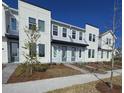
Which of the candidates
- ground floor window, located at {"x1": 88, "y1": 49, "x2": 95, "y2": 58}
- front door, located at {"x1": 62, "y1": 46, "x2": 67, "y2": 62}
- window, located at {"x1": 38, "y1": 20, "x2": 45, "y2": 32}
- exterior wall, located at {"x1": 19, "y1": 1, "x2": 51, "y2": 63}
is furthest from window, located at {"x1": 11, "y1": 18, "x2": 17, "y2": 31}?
ground floor window, located at {"x1": 88, "y1": 49, "x2": 95, "y2": 58}

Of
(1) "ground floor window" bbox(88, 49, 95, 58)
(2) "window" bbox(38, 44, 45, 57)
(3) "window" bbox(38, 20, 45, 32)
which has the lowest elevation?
(1) "ground floor window" bbox(88, 49, 95, 58)

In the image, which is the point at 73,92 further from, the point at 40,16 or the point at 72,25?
the point at 72,25

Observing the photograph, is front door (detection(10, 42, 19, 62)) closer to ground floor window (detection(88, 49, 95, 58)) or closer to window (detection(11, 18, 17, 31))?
window (detection(11, 18, 17, 31))

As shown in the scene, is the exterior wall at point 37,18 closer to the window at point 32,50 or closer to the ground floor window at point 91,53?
the window at point 32,50

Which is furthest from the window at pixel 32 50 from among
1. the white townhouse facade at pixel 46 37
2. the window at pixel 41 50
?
the window at pixel 41 50

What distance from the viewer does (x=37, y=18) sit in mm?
15984

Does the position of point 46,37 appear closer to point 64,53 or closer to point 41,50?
point 41,50

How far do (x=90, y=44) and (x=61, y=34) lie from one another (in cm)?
671

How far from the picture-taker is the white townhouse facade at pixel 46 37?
1461 cm

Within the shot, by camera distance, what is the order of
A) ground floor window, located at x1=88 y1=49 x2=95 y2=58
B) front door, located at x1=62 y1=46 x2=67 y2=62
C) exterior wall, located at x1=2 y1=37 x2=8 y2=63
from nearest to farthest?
exterior wall, located at x1=2 y1=37 x2=8 y2=63 → front door, located at x1=62 y1=46 x2=67 y2=62 → ground floor window, located at x1=88 y1=49 x2=95 y2=58

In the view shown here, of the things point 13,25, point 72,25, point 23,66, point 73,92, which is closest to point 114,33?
point 73,92

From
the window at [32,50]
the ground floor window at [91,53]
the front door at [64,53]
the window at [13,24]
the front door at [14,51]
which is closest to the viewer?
the window at [32,50]

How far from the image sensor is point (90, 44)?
80.8 feet

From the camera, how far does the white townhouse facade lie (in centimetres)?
1461
